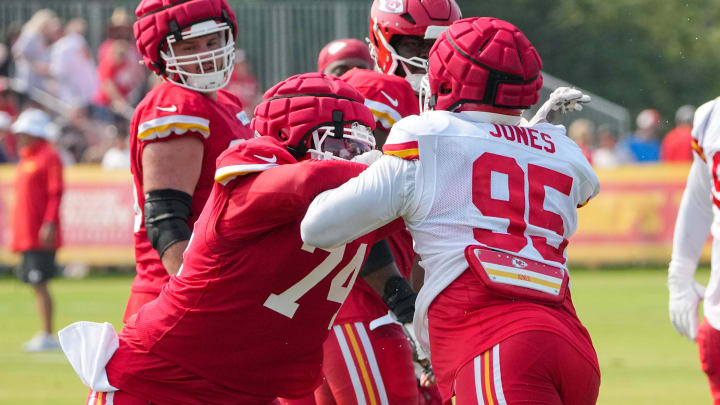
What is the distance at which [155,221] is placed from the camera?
482cm

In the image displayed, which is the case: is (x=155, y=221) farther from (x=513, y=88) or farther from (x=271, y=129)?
(x=513, y=88)

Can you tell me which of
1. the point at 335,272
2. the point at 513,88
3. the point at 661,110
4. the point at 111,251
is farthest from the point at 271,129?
the point at 661,110

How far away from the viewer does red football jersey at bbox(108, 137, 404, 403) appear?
362 centimetres

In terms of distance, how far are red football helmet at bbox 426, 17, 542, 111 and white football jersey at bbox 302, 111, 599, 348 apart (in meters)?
0.11

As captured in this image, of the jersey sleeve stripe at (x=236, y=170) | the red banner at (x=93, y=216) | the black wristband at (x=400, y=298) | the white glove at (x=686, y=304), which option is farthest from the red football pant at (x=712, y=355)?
the red banner at (x=93, y=216)

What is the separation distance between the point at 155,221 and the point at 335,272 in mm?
1170

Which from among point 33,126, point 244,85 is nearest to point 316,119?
point 33,126

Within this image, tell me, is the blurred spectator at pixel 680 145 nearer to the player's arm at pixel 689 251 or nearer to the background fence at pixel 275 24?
the background fence at pixel 275 24

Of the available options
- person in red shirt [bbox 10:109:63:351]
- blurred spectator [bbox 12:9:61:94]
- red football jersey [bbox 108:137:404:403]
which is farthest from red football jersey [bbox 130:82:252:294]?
blurred spectator [bbox 12:9:61:94]

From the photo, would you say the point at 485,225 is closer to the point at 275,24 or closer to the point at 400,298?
the point at 400,298

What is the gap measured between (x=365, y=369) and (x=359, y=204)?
4.60 ft

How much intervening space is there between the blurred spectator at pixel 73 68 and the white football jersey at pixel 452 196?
622 inches

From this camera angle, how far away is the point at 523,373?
136 inches

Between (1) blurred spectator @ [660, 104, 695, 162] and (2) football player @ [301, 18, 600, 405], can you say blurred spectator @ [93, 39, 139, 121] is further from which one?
(2) football player @ [301, 18, 600, 405]
